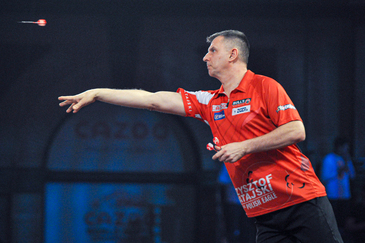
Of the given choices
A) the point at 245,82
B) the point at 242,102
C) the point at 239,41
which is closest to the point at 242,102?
the point at 242,102

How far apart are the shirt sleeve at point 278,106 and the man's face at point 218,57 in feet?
1.13

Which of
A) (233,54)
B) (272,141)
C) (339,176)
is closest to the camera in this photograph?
(272,141)

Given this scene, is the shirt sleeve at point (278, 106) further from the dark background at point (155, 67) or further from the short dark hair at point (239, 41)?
the dark background at point (155, 67)

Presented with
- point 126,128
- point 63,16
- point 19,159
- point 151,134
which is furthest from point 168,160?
point 63,16

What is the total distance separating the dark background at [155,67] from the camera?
3545 millimetres

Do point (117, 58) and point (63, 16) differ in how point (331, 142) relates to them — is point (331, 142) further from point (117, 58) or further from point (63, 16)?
point (63, 16)

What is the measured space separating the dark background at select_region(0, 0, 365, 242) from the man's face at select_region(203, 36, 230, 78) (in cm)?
171

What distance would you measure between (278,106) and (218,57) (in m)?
0.54

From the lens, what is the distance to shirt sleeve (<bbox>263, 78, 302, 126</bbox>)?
5.07ft

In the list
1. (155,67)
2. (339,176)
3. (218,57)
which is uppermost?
(155,67)

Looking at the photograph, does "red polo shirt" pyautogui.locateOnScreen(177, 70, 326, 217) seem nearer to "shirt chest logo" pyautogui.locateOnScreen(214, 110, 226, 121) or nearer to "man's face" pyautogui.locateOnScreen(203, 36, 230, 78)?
"shirt chest logo" pyautogui.locateOnScreen(214, 110, 226, 121)

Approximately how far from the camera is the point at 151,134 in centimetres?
370

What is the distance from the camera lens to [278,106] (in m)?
1.58

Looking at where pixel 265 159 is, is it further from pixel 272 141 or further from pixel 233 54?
pixel 233 54
